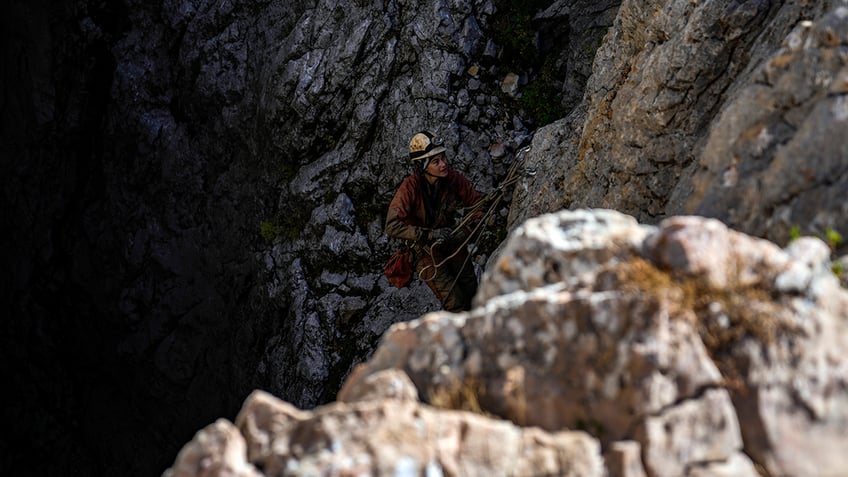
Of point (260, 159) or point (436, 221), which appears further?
point (260, 159)

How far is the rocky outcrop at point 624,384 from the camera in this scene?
12.3ft

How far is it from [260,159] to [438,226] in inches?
215

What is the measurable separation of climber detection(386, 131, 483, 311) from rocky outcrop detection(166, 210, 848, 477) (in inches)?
204

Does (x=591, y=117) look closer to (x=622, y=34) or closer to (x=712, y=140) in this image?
(x=622, y=34)

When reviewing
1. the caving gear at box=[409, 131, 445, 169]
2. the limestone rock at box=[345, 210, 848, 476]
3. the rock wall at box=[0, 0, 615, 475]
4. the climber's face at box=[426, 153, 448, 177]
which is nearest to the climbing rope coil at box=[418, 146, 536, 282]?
the climber's face at box=[426, 153, 448, 177]

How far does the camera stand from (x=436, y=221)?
982cm

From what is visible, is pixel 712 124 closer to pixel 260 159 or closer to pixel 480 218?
pixel 480 218

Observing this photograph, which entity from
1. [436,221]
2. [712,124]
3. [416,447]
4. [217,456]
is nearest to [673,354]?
[416,447]

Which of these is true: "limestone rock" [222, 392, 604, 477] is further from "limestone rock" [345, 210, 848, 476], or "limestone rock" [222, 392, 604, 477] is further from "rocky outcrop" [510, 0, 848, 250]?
"rocky outcrop" [510, 0, 848, 250]

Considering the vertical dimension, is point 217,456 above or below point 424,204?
above

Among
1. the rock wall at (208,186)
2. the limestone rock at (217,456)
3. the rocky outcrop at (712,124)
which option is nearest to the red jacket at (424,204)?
the rocky outcrop at (712,124)

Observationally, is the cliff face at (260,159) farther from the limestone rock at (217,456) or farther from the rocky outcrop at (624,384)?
the limestone rock at (217,456)

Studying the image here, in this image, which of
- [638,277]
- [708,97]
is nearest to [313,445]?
[638,277]

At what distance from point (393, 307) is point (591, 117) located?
4833 mm
